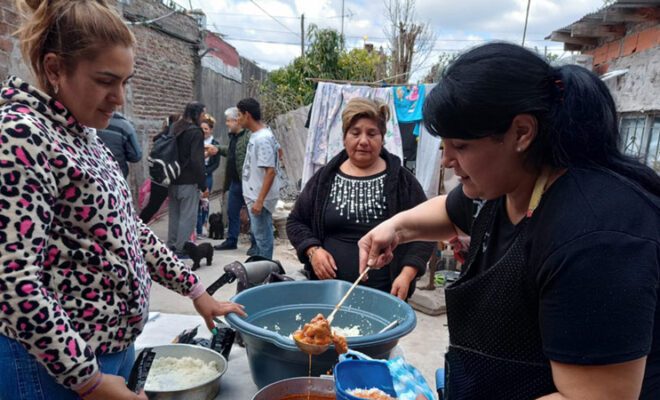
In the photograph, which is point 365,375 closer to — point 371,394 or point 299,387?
point 371,394

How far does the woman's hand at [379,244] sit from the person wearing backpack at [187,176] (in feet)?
13.8

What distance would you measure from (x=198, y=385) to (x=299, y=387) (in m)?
0.33

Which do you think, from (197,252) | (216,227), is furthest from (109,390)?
(216,227)

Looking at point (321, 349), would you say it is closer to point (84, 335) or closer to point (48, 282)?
point (84, 335)

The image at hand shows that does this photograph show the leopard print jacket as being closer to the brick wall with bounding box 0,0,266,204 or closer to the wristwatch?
the wristwatch

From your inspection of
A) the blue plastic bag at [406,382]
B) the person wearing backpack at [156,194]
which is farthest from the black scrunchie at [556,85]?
the person wearing backpack at [156,194]

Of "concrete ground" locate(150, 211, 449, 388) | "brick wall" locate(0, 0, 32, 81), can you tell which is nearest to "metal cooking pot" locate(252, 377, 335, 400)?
"concrete ground" locate(150, 211, 449, 388)

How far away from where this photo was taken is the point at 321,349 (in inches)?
54.7

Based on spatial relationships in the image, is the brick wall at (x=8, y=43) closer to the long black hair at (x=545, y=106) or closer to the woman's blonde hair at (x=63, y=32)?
the woman's blonde hair at (x=63, y=32)

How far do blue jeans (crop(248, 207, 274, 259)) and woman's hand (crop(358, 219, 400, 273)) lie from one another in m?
3.62

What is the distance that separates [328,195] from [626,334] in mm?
1921

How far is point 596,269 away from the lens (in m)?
0.81

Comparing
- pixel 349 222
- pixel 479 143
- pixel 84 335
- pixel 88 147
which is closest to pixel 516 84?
pixel 479 143

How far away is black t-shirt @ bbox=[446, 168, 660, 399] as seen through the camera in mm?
792
